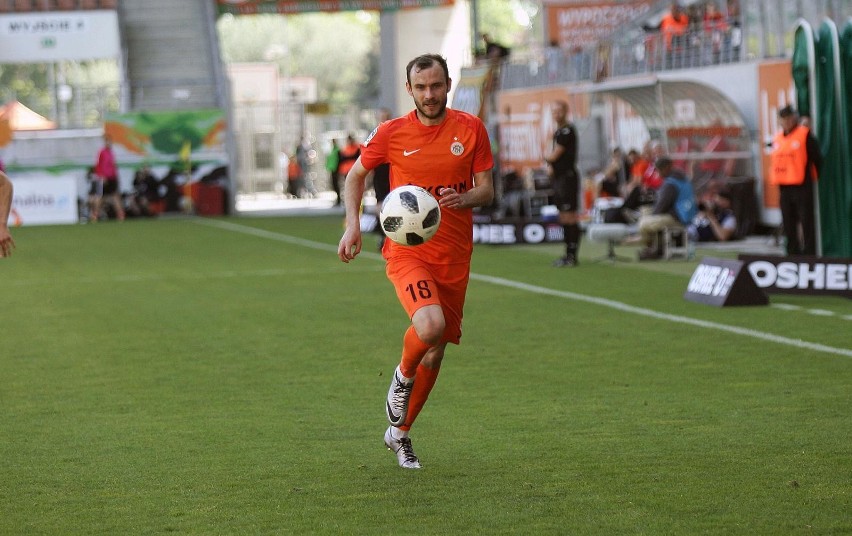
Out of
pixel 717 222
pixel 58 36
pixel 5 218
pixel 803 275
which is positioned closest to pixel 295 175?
pixel 58 36

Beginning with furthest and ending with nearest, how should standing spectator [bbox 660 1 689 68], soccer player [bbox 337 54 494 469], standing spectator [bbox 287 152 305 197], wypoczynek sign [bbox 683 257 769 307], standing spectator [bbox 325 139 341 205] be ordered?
standing spectator [bbox 287 152 305 197] → standing spectator [bbox 325 139 341 205] → standing spectator [bbox 660 1 689 68] → wypoczynek sign [bbox 683 257 769 307] → soccer player [bbox 337 54 494 469]

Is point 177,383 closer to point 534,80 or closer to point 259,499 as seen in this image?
point 259,499

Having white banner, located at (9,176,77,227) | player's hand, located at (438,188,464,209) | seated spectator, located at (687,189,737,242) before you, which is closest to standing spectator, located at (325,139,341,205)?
white banner, located at (9,176,77,227)

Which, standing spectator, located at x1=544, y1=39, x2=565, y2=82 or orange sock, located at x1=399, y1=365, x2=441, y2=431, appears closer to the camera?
orange sock, located at x1=399, y1=365, x2=441, y2=431

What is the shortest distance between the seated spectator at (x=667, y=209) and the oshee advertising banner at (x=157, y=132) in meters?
19.7

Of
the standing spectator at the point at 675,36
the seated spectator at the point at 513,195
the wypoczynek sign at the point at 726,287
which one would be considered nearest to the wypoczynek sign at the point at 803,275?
the wypoczynek sign at the point at 726,287

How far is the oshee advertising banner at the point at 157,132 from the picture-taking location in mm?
37281

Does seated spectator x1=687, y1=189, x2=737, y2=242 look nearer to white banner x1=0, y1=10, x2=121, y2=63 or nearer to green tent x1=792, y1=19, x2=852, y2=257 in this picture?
green tent x1=792, y1=19, x2=852, y2=257

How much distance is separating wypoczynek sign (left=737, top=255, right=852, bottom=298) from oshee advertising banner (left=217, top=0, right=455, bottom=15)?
95.2 feet

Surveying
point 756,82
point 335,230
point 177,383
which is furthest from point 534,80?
point 177,383

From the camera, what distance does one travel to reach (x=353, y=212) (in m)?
7.03

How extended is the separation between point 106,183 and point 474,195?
1164 inches

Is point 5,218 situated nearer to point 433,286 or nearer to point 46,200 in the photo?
point 433,286

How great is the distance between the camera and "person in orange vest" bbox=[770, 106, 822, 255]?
16.7m
